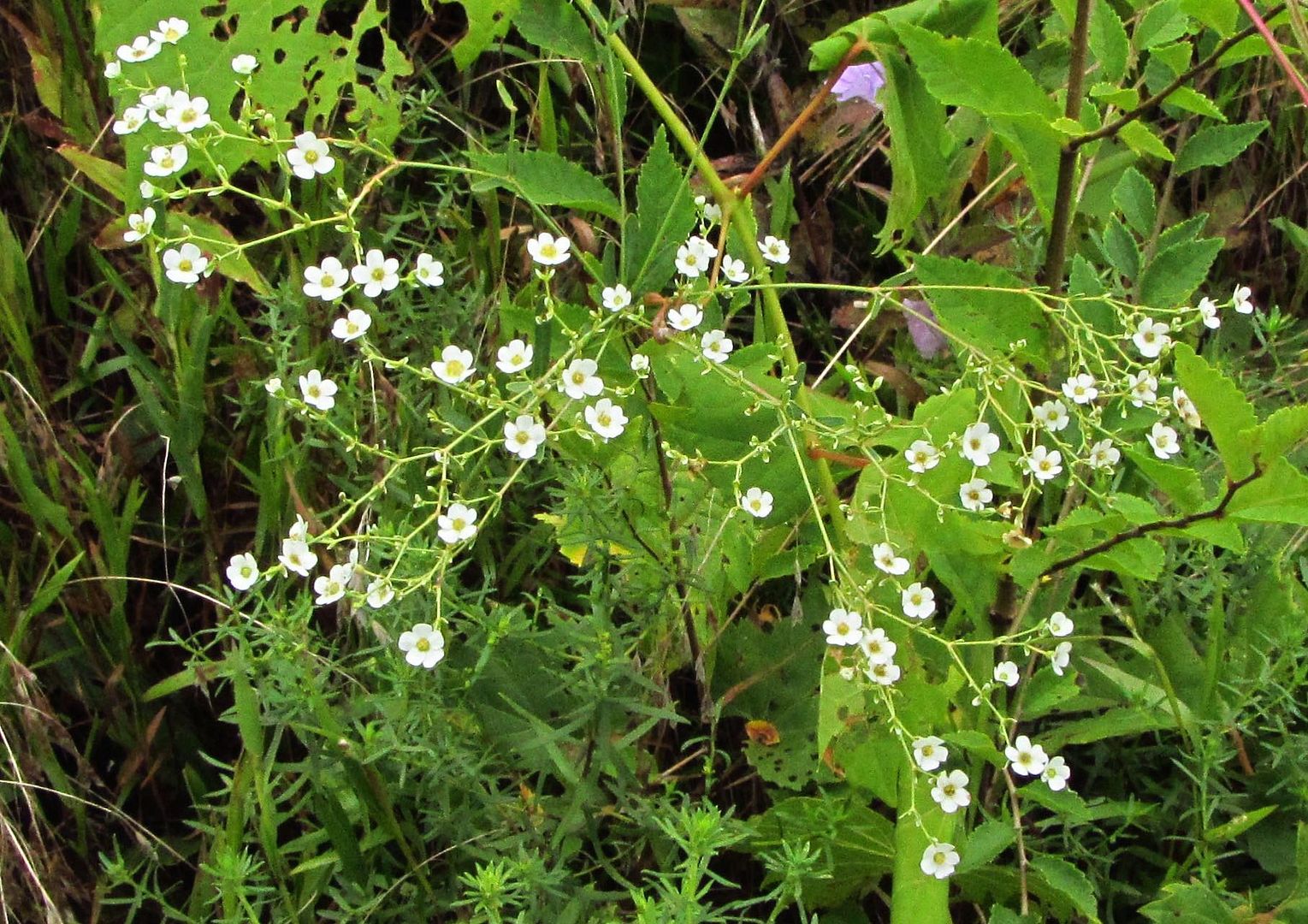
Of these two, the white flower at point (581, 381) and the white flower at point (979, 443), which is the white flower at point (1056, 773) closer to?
the white flower at point (979, 443)

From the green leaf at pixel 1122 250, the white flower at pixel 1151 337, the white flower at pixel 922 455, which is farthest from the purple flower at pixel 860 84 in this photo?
the white flower at pixel 922 455

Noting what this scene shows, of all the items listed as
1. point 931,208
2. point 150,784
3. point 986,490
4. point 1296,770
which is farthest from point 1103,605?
point 150,784

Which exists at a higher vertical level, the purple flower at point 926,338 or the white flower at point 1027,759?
the purple flower at point 926,338

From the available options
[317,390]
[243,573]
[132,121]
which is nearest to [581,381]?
[317,390]

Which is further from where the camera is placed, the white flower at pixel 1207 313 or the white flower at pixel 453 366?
the white flower at pixel 1207 313

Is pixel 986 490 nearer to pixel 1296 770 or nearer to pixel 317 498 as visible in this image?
pixel 1296 770

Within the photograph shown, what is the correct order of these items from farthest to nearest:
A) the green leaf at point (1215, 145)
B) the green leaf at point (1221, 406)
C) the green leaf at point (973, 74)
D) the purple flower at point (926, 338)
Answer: the purple flower at point (926, 338), the green leaf at point (1215, 145), the green leaf at point (973, 74), the green leaf at point (1221, 406)

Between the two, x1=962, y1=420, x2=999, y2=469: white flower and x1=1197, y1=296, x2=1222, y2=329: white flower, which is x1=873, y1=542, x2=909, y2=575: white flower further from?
x1=1197, y1=296, x2=1222, y2=329: white flower

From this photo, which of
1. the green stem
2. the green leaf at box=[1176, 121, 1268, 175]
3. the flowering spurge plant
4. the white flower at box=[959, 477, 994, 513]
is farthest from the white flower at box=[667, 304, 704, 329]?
the green leaf at box=[1176, 121, 1268, 175]
